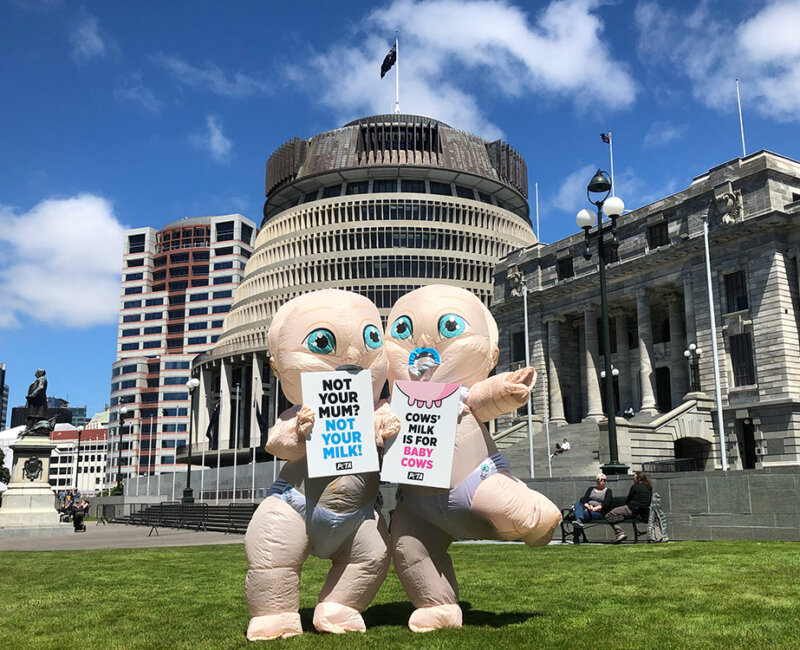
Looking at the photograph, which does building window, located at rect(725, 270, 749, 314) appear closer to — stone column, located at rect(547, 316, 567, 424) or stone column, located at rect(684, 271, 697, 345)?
stone column, located at rect(684, 271, 697, 345)

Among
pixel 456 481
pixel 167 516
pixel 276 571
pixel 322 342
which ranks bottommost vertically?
pixel 167 516

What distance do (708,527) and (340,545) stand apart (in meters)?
12.4

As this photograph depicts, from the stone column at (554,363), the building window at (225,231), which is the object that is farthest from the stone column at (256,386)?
the building window at (225,231)

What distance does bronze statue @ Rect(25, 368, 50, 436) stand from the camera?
30.8 meters

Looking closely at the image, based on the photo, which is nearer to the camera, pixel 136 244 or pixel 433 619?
pixel 433 619

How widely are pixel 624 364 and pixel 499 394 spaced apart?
43.5 m

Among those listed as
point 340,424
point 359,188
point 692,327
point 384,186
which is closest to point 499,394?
point 340,424

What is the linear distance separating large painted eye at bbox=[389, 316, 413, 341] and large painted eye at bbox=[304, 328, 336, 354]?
75cm

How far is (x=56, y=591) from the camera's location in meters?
11.1

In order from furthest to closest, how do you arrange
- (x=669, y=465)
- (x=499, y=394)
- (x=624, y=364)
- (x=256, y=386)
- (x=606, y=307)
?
(x=256, y=386)
(x=624, y=364)
(x=669, y=465)
(x=606, y=307)
(x=499, y=394)

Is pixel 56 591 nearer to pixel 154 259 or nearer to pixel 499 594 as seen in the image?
pixel 499 594

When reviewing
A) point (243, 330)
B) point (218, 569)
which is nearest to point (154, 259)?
point (243, 330)

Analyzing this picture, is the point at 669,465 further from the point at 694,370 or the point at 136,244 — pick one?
the point at 136,244

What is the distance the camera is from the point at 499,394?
24.3 feet
